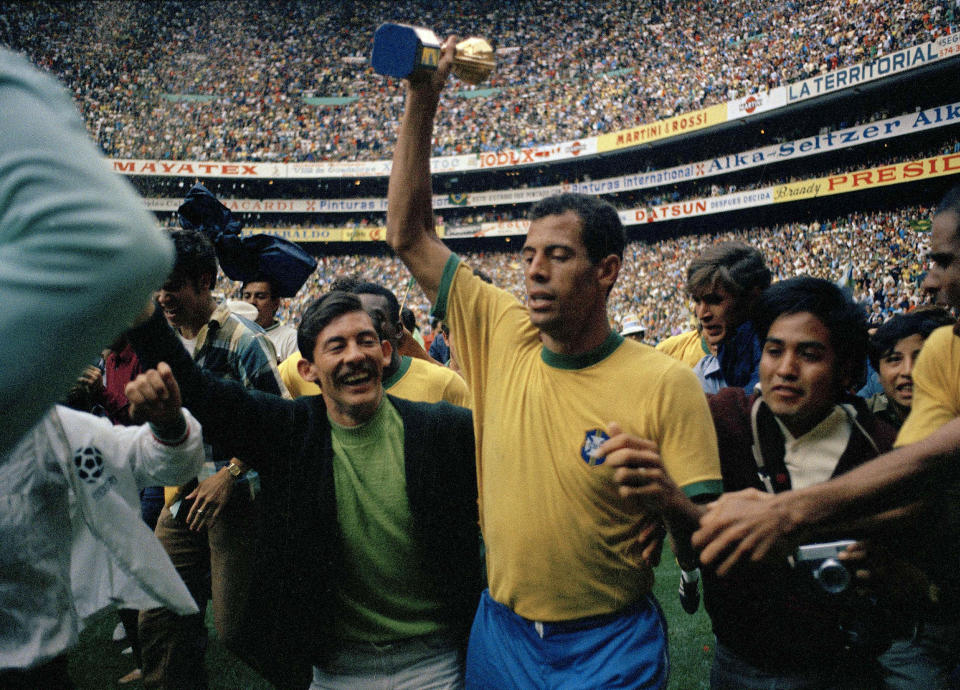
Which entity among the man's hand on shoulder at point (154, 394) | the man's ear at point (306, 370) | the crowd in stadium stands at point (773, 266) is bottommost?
the man's hand on shoulder at point (154, 394)

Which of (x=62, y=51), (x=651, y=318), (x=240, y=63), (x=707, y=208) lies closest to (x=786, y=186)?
(x=707, y=208)

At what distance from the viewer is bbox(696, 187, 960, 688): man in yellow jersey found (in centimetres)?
140

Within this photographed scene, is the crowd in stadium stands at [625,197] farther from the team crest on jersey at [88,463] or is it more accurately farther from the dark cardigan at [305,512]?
the team crest on jersey at [88,463]

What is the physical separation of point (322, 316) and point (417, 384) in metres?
1.14

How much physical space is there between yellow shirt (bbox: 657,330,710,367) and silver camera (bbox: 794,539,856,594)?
2.78 metres

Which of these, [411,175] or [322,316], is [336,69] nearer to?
[322,316]

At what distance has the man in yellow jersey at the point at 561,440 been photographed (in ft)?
6.24

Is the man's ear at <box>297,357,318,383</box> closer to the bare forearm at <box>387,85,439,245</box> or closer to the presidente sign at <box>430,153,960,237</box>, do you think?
the bare forearm at <box>387,85,439,245</box>

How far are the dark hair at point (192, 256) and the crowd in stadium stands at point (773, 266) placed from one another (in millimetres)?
15906

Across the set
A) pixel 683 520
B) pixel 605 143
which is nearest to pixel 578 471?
pixel 683 520

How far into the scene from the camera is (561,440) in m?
2.00

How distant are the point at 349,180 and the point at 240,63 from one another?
8.66m

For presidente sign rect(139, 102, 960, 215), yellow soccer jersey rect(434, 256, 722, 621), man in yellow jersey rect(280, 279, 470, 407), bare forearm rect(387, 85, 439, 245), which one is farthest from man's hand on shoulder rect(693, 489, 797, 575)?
presidente sign rect(139, 102, 960, 215)

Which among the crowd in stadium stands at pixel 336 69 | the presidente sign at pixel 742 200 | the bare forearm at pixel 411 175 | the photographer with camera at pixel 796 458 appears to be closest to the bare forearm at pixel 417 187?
the bare forearm at pixel 411 175
